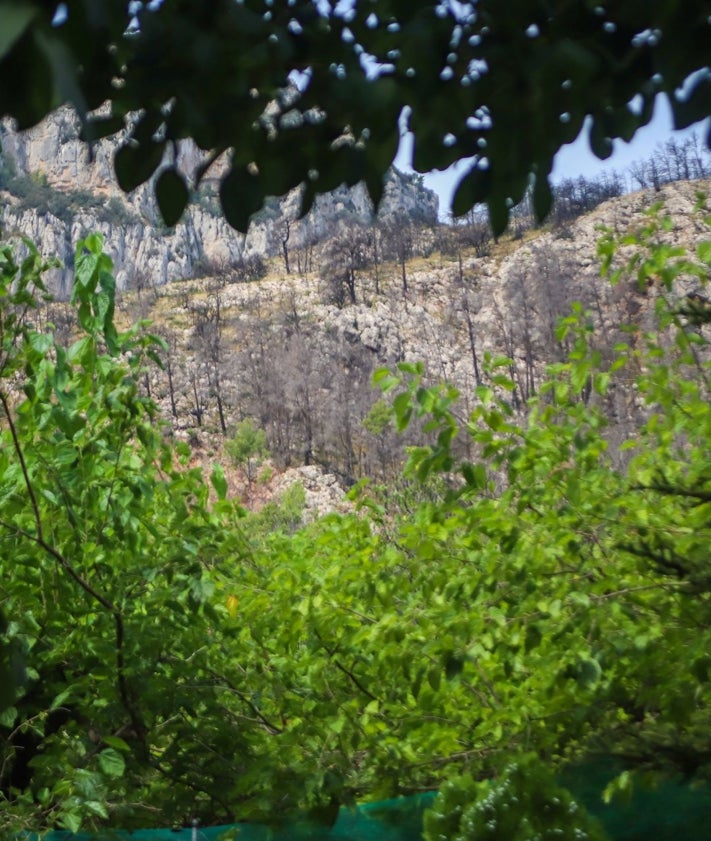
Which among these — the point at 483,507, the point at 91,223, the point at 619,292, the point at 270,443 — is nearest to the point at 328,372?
the point at 270,443

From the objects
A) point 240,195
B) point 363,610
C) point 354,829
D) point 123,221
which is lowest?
point 354,829

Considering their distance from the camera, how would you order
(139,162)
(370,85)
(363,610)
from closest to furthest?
1. (370,85)
2. (139,162)
3. (363,610)

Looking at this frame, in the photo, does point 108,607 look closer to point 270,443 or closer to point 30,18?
point 30,18

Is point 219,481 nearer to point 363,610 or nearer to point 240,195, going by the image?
point 363,610

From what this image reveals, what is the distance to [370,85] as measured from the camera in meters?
1.04

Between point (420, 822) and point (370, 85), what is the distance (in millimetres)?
2696

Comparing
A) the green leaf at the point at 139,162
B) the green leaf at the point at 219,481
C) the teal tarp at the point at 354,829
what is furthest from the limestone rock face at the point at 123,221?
the green leaf at the point at 139,162

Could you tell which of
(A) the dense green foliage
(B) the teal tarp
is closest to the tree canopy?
(A) the dense green foliage

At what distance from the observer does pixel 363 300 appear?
302 ft

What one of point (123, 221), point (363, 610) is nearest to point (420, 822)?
point (363, 610)

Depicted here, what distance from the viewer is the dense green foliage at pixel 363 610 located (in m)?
3.04

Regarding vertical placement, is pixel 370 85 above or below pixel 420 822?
above

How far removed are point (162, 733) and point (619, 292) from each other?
220ft

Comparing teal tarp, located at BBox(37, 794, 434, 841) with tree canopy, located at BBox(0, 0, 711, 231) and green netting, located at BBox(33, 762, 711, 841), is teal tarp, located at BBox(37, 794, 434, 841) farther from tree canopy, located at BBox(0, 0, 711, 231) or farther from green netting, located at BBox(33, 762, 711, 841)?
tree canopy, located at BBox(0, 0, 711, 231)
